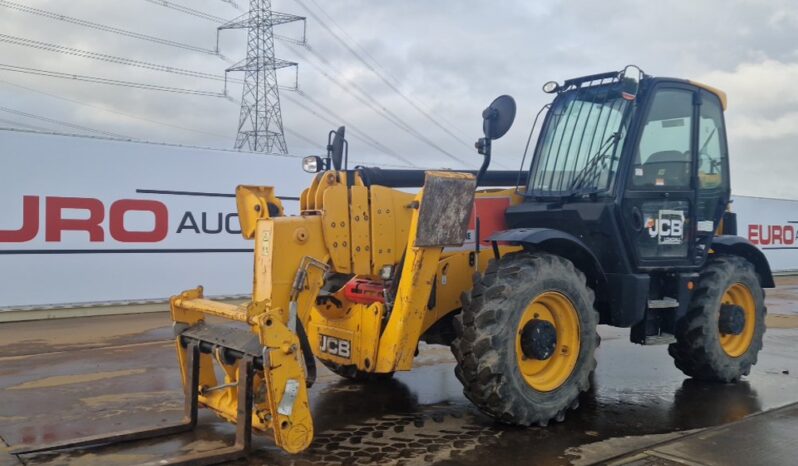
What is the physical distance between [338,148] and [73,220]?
7.37m

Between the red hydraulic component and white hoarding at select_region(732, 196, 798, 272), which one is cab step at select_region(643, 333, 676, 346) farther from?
white hoarding at select_region(732, 196, 798, 272)

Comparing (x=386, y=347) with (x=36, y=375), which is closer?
(x=386, y=347)

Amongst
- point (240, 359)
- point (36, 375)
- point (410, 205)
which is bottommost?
point (36, 375)

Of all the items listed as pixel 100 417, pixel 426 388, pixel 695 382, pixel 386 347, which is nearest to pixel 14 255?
pixel 100 417

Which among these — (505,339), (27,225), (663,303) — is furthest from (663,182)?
(27,225)

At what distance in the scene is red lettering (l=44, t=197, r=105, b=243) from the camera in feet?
35.7

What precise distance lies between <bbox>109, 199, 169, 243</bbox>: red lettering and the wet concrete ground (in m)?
3.18

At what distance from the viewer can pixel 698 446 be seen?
4.61 m

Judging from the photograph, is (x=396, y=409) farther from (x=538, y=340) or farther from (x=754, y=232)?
(x=754, y=232)

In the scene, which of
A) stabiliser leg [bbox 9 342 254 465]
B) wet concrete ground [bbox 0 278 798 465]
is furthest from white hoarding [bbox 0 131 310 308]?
stabiliser leg [bbox 9 342 254 465]

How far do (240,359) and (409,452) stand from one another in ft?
4.10

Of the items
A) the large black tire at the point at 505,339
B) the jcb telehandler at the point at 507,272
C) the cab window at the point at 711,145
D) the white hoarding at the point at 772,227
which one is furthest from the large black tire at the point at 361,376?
the white hoarding at the point at 772,227

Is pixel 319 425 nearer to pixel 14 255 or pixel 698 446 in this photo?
pixel 698 446

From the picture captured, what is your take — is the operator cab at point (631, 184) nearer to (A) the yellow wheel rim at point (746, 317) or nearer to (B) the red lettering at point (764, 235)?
(A) the yellow wheel rim at point (746, 317)
